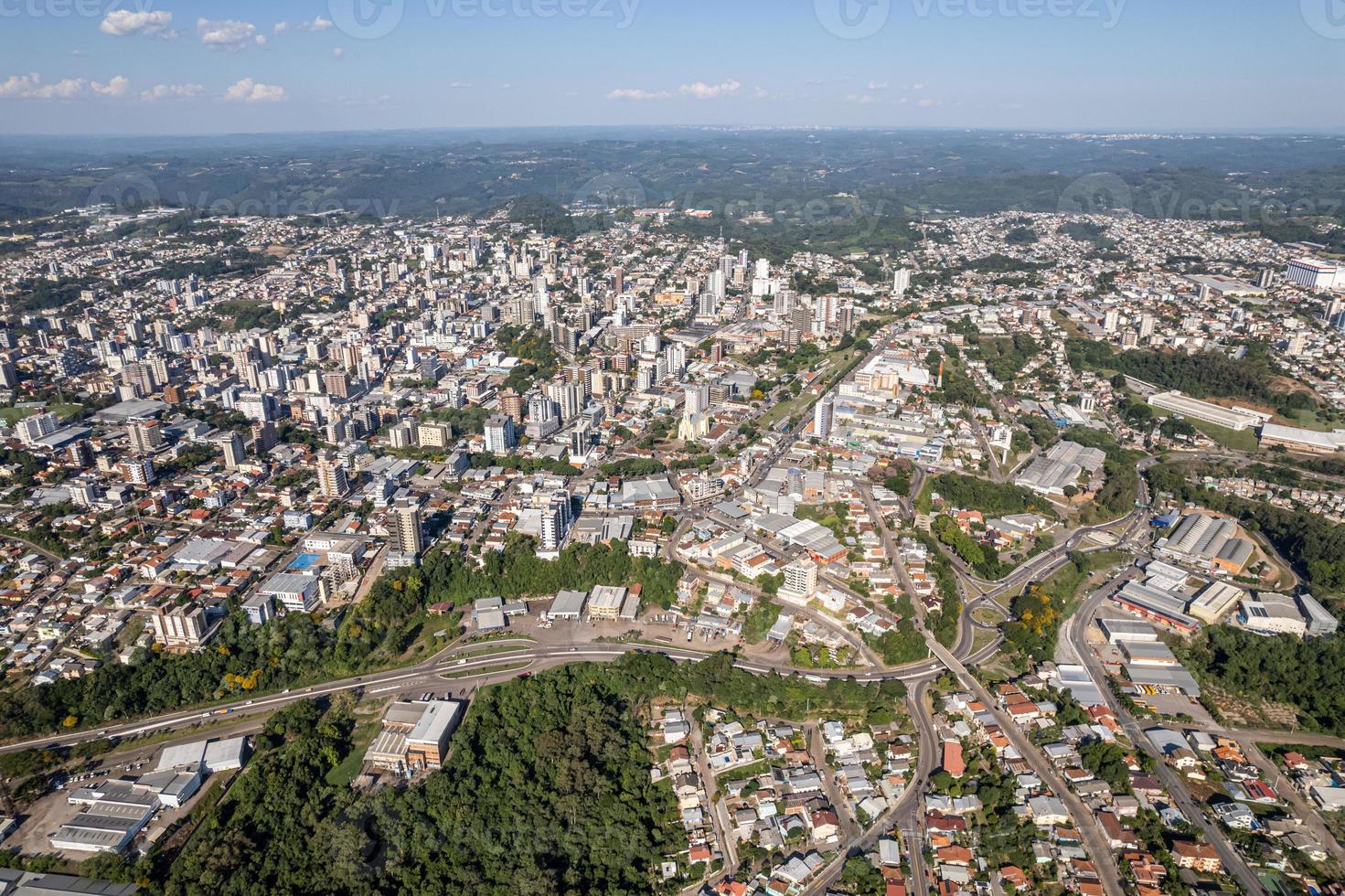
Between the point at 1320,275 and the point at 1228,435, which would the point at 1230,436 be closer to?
the point at 1228,435

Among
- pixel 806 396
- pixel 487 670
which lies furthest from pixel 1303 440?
pixel 487 670

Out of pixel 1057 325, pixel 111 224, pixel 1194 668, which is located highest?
pixel 111 224

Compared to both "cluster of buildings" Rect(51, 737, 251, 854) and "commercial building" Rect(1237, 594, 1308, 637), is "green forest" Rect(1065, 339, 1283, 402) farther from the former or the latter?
"cluster of buildings" Rect(51, 737, 251, 854)

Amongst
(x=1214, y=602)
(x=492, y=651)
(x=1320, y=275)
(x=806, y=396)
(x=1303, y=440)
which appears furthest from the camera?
(x=1320, y=275)

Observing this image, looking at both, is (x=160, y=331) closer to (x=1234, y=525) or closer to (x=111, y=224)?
(x=111, y=224)

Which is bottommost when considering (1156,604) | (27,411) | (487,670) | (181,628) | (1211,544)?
(487,670)

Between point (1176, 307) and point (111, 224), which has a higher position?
point (111, 224)

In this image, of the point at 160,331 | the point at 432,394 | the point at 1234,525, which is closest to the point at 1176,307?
the point at 1234,525

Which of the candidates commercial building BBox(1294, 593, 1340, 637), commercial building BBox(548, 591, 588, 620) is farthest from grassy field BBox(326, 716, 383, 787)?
commercial building BBox(1294, 593, 1340, 637)

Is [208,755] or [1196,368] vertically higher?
[1196,368]

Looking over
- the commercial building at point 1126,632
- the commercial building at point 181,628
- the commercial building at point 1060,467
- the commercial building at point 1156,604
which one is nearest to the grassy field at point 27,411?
the commercial building at point 181,628

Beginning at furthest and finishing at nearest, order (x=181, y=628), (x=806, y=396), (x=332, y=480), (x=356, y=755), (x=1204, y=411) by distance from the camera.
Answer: (x=806, y=396) < (x=1204, y=411) < (x=332, y=480) < (x=181, y=628) < (x=356, y=755)
